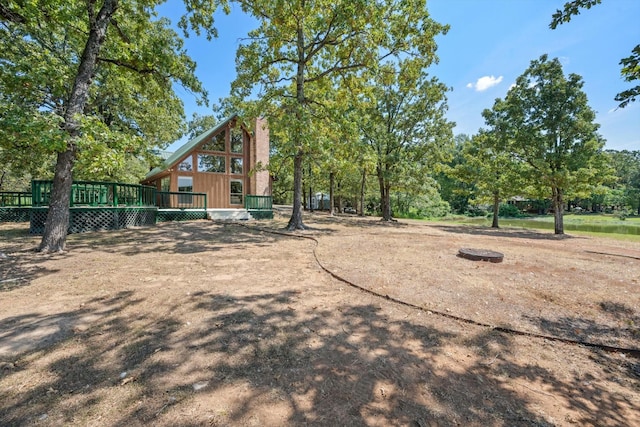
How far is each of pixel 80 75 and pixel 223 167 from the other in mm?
13285

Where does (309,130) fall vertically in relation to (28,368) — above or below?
above

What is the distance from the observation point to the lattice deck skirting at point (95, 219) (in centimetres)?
1020

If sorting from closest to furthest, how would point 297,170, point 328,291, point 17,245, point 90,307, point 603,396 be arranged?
point 603,396 → point 90,307 → point 328,291 → point 17,245 → point 297,170

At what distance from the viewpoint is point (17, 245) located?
306 inches

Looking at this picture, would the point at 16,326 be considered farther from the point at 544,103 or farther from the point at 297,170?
the point at 544,103

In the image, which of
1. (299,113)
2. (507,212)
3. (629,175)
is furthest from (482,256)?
(629,175)

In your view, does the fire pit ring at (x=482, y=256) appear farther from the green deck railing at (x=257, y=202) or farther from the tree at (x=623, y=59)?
the green deck railing at (x=257, y=202)

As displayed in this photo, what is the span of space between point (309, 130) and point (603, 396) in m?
9.99

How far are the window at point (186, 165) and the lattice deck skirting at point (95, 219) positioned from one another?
6.00m

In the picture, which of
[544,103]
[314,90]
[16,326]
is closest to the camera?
[16,326]

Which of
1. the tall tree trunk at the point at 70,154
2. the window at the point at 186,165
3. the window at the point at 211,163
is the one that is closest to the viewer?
the tall tree trunk at the point at 70,154

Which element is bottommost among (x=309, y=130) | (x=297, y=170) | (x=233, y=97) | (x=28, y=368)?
(x=28, y=368)

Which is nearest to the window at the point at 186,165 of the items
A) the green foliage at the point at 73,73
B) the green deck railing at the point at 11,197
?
the green foliage at the point at 73,73

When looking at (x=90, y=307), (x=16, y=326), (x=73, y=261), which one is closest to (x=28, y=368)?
(x=16, y=326)
